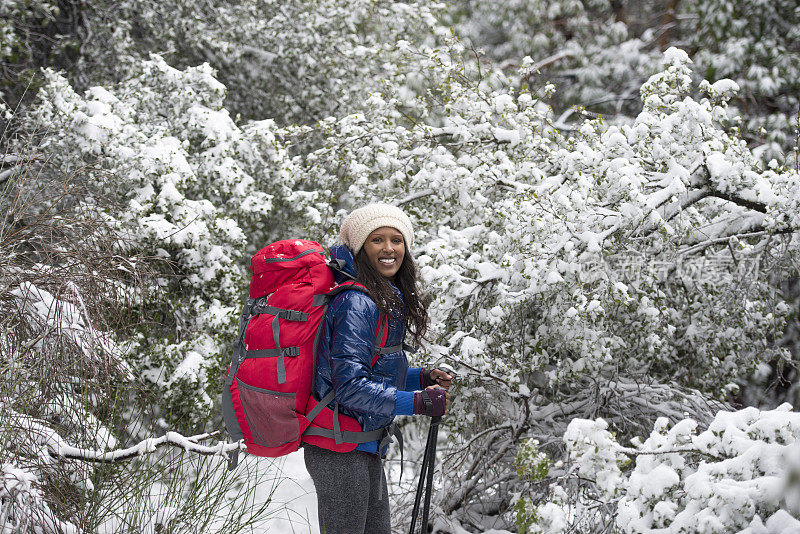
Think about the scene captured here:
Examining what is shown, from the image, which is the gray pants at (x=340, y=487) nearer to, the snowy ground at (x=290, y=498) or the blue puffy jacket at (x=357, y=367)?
the blue puffy jacket at (x=357, y=367)

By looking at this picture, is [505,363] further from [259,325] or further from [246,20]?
[246,20]

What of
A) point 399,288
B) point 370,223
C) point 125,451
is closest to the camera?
point 370,223

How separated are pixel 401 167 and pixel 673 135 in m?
2.16

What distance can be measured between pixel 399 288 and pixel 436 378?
1.30ft

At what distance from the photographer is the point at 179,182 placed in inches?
206

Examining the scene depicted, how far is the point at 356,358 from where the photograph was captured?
2342 millimetres

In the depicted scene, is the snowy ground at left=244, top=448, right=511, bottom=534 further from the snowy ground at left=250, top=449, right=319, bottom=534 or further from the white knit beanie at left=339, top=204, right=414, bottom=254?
the white knit beanie at left=339, top=204, right=414, bottom=254

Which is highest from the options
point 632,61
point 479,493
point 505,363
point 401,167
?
point 632,61

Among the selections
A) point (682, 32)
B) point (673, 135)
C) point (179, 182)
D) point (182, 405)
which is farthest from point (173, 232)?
point (682, 32)

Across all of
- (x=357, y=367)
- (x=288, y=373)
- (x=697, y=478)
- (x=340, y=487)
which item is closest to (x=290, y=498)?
(x=340, y=487)

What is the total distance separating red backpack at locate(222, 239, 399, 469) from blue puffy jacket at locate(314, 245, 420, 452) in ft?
0.10

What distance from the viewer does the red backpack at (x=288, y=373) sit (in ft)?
7.80

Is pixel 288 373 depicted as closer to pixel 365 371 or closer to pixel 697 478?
pixel 365 371

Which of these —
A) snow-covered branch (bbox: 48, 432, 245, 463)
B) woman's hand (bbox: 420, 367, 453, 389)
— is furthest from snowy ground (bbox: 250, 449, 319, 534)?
woman's hand (bbox: 420, 367, 453, 389)
